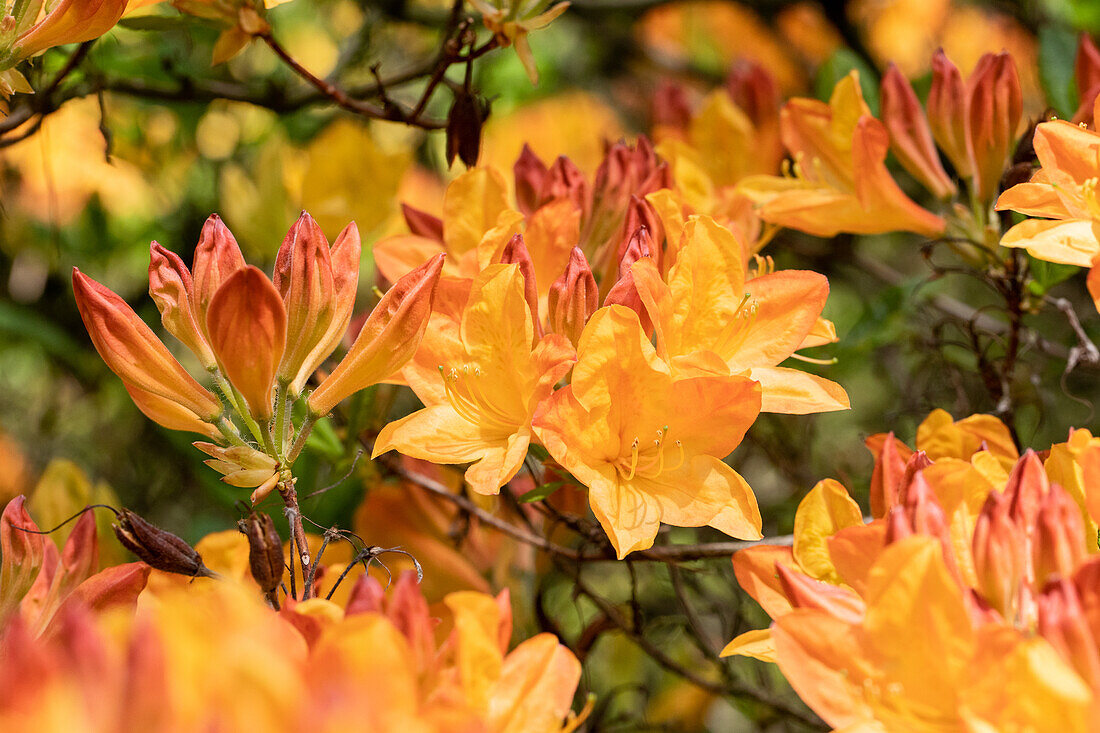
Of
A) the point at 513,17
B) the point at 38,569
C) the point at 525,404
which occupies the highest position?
the point at 513,17

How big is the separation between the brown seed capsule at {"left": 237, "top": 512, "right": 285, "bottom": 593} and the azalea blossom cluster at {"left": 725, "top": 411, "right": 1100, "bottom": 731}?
44cm

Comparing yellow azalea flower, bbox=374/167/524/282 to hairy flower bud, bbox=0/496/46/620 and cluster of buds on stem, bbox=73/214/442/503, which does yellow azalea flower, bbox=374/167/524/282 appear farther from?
hairy flower bud, bbox=0/496/46/620

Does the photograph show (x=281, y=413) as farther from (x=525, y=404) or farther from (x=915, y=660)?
(x=915, y=660)

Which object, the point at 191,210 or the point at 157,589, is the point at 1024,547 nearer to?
the point at 157,589

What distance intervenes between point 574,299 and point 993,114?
2.41ft

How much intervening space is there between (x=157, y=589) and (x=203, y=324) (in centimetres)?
29

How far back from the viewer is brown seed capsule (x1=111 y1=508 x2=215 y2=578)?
87cm

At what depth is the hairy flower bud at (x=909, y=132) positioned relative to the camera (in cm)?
136

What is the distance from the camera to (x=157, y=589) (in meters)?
0.98

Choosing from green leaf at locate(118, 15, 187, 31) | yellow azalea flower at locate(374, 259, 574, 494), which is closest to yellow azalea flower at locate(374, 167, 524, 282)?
yellow azalea flower at locate(374, 259, 574, 494)

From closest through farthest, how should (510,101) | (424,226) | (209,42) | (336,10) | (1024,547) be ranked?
(1024,547) → (424,226) → (209,42) → (510,101) → (336,10)

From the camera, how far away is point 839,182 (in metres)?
1.43

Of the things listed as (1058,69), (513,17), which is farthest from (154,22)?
(1058,69)

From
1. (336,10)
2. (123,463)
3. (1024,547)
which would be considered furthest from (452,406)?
(336,10)
